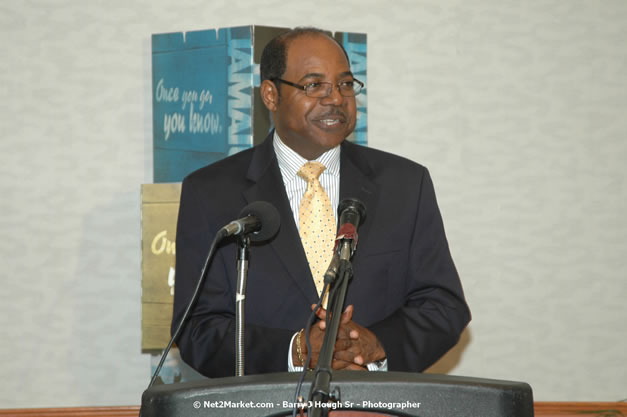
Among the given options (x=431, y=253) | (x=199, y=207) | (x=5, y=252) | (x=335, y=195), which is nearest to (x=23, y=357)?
(x=5, y=252)

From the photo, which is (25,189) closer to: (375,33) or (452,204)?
(375,33)

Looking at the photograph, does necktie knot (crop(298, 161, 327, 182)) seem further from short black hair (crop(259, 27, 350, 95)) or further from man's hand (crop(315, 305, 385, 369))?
man's hand (crop(315, 305, 385, 369))

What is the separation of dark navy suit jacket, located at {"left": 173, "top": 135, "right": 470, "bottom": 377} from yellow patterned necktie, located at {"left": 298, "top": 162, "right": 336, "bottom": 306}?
38 millimetres

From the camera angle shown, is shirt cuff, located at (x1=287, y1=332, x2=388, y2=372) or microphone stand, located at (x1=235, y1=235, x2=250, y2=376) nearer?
microphone stand, located at (x1=235, y1=235, x2=250, y2=376)

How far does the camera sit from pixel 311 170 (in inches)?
89.0

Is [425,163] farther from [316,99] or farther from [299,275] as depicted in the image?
[299,275]

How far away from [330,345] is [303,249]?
1044 mm

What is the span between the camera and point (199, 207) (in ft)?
7.22

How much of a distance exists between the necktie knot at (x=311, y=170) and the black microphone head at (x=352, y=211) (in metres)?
0.70

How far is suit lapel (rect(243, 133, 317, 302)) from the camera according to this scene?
6.86 ft

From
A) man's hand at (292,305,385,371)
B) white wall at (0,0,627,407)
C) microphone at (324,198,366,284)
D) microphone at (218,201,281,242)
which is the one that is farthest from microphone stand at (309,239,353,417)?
white wall at (0,0,627,407)

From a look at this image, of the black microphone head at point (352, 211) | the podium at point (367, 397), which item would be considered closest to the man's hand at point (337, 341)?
the black microphone head at point (352, 211)

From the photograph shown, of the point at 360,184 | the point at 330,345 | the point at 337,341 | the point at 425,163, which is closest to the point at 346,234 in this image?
the point at 330,345

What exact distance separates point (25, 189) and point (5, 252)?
0.95ft
